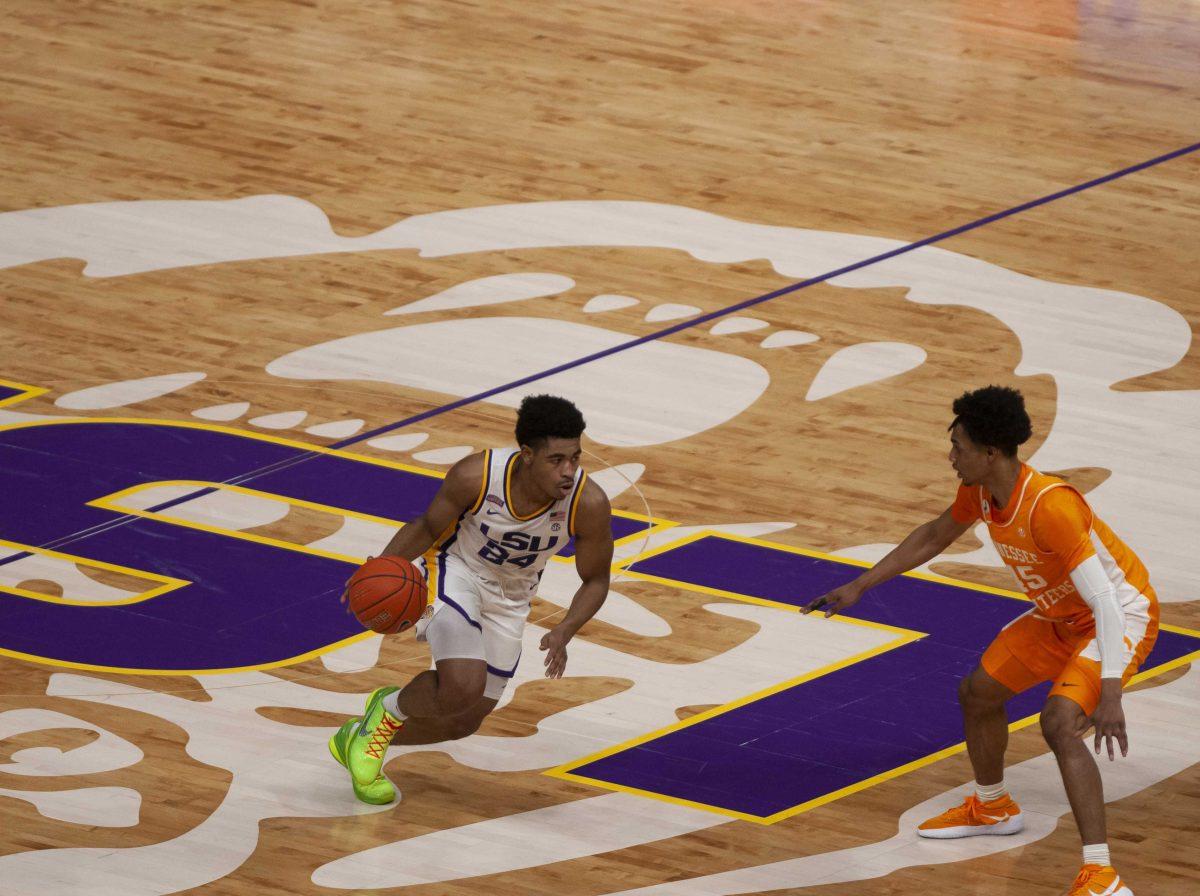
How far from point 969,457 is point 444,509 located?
1.77m

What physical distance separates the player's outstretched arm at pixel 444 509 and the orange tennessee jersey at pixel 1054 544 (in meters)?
1.67

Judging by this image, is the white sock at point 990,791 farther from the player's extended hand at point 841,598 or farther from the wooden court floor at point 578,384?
the player's extended hand at point 841,598

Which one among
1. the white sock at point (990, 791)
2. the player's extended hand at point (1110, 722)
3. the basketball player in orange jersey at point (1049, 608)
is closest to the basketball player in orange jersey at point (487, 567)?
the basketball player in orange jersey at point (1049, 608)

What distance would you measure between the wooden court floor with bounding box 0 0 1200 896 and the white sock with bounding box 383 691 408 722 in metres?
0.34

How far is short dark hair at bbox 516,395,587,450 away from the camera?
744 cm

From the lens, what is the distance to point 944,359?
12.3m

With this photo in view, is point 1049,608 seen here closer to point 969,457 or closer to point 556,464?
point 969,457

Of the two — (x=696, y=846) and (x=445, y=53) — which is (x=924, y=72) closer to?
(x=445, y=53)

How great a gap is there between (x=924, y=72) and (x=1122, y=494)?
699 centimetres

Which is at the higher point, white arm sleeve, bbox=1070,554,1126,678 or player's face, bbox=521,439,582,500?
player's face, bbox=521,439,582,500

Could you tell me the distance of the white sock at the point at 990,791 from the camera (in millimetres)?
7785

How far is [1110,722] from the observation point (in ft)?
22.6

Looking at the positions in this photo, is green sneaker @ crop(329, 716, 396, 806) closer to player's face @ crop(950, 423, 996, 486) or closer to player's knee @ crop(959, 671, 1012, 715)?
player's knee @ crop(959, 671, 1012, 715)

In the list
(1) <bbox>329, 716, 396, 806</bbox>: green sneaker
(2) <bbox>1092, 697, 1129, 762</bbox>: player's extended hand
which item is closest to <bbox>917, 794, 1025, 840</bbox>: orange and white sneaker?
(2) <bbox>1092, 697, 1129, 762</bbox>: player's extended hand
